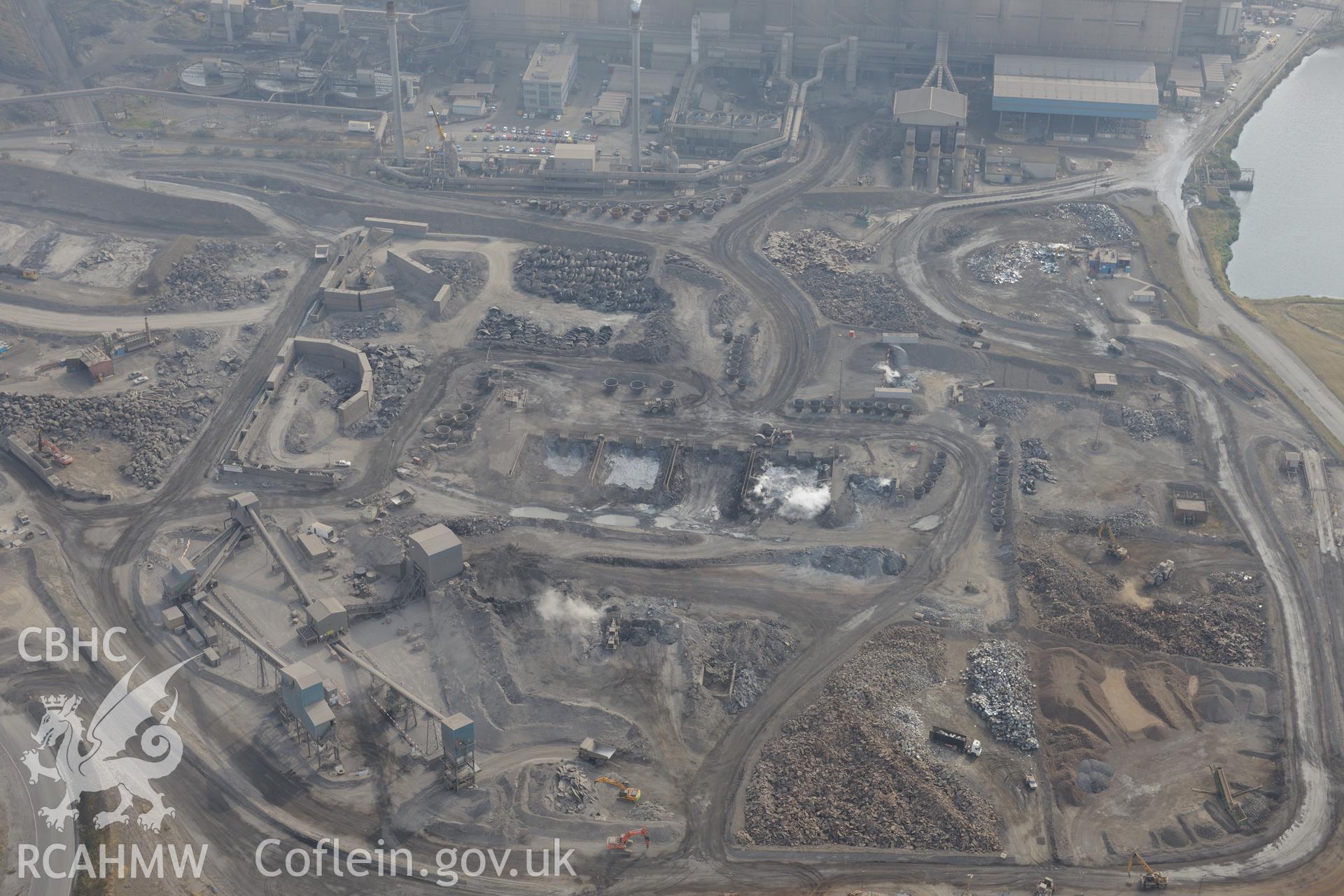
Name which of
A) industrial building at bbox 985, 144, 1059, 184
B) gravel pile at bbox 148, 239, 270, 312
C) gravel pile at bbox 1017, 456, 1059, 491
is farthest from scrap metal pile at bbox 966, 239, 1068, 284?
gravel pile at bbox 148, 239, 270, 312

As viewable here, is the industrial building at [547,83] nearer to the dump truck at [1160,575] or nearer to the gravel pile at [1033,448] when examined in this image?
the gravel pile at [1033,448]

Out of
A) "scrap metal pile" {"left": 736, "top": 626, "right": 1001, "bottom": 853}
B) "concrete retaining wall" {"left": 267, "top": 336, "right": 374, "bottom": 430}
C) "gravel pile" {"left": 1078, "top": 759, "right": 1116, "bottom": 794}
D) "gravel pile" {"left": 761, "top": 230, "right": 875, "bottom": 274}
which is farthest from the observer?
"gravel pile" {"left": 761, "top": 230, "right": 875, "bottom": 274}

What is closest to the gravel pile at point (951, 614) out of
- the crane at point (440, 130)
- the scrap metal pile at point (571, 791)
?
the scrap metal pile at point (571, 791)

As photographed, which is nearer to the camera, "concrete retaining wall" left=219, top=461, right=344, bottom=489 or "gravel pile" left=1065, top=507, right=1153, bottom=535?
"gravel pile" left=1065, top=507, right=1153, bottom=535

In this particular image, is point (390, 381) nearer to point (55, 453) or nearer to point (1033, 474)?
point (55, 453)

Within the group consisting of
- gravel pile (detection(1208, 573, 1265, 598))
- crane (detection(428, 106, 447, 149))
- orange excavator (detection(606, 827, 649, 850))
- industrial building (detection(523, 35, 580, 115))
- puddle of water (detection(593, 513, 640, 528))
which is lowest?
orange excavator (detection(606, 827, 649, 850))

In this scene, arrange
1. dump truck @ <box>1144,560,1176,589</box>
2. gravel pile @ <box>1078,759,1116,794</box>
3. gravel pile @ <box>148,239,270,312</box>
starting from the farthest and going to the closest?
gravel pile @ <box>148,239,270,312</box> < dump truck @ <box>1144,560,1176,589</box> < gravel pile @ <box>1078,759,1116,794</box>

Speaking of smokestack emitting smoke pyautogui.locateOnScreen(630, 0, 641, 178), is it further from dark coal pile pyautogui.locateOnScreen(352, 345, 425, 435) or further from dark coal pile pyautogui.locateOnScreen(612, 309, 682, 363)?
dark coal pile pyautogui.locateOnScreen(352, 345, 425, 435)

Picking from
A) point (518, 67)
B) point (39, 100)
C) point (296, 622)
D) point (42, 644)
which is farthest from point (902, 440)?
point (39, 100)
